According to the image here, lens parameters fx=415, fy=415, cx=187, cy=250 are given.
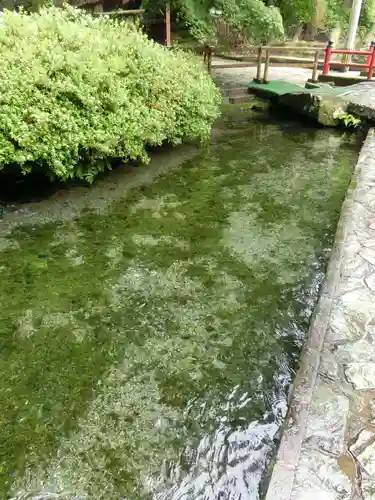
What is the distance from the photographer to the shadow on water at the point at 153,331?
113 inches

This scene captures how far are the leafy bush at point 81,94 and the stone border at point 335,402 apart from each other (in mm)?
4066

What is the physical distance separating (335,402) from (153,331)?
1.85 metres

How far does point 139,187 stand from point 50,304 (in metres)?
3.48

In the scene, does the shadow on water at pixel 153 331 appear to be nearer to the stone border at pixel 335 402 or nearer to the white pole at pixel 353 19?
the stone border at pixel 335 402

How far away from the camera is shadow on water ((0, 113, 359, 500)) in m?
2.88

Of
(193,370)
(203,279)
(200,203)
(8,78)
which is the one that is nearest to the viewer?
(193,370)

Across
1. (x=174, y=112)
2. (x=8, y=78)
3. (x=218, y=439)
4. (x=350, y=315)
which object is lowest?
(x=218, y=439)

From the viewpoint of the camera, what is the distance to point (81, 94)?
6.05 meters

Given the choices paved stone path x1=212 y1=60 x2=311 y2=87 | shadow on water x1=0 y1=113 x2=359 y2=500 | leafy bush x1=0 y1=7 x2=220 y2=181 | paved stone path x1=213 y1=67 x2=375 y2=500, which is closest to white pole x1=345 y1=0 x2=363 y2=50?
paved stone path x1=212 y1=60 x2=311 y2=87

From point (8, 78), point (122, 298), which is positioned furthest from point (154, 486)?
point (8, 78)

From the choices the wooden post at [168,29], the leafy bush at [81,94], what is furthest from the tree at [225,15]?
the leafy bush at [81,94]

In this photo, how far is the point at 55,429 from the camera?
309 cm

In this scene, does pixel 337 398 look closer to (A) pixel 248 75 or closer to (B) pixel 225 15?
(B) pixel 225 15

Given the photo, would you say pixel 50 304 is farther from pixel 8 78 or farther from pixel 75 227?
pixel 8 78
